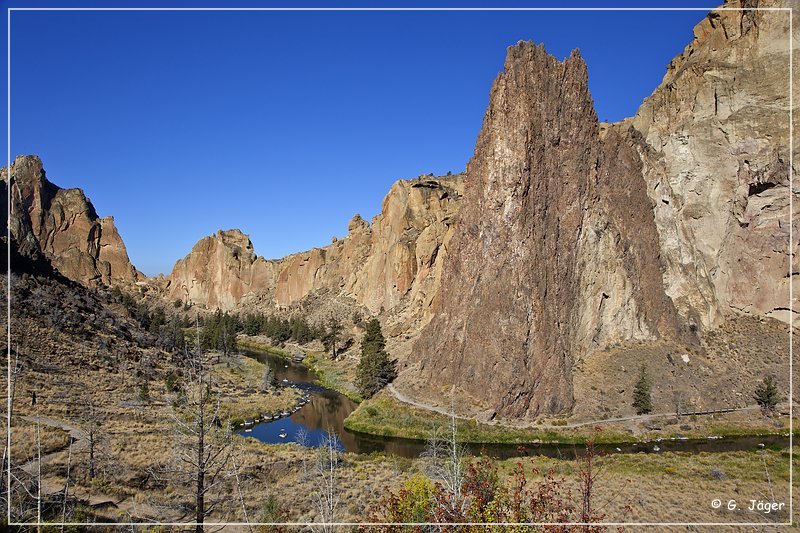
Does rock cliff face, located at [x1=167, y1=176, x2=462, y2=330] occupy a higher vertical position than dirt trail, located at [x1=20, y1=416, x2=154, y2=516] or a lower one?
higher

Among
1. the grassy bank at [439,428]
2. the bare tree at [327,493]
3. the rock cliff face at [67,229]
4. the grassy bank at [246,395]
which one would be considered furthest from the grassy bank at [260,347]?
the rock cliff face at [67,229]

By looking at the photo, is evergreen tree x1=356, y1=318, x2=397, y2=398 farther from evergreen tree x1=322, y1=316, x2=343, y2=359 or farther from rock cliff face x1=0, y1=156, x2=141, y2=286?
rock cliff face x1=0, y1=156, x2=141, y2=286

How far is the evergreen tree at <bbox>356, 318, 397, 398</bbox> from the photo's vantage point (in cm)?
5284

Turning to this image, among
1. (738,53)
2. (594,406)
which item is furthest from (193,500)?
(738,53)

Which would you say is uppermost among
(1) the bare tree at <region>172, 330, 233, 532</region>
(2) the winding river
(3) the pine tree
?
(1) the bare tree at <region>172, 330, 233, 532</region>

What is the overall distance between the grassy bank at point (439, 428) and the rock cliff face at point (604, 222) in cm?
316

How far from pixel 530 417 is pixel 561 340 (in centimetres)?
851

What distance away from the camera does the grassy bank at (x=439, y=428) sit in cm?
3984

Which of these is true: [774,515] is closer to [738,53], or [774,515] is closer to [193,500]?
[193,500]

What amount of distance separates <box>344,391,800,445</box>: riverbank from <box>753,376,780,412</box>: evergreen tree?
119 centimetres

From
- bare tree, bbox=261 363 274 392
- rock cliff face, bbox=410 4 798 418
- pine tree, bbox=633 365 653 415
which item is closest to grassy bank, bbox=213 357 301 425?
bare tree, bbox=261 363 274 392

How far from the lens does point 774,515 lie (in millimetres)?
23078

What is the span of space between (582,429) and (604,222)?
23.8m

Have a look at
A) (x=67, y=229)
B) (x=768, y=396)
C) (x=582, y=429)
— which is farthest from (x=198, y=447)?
(x=67, y=229)
